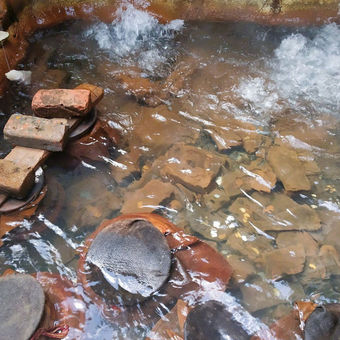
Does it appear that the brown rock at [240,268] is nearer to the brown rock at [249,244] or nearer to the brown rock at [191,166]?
the brown rock at [249,244]

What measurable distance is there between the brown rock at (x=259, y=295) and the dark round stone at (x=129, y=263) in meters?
0.76

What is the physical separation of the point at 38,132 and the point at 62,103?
43 cm

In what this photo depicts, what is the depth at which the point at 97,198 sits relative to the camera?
3.68 metres

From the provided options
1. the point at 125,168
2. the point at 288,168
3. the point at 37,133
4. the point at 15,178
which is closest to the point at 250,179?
the point at 288,168

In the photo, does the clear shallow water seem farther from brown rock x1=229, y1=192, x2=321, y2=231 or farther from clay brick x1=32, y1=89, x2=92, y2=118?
clay brick x1=32, y1=89, x2=92, y2=118

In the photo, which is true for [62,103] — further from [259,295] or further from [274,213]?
[259,295]

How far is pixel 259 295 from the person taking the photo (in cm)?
300

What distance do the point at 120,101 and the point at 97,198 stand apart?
1.61 m

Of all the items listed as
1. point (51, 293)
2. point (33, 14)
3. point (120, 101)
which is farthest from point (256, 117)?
point (33, 14)

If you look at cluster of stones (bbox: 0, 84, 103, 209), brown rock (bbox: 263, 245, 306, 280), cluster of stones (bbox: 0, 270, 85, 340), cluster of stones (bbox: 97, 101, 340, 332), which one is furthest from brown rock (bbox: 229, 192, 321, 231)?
cluster of stones (bbox: 0, 84, 103, 209)

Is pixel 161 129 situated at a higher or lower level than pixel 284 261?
higher

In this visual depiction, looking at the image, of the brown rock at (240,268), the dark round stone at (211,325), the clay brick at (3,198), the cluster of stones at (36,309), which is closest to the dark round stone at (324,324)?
the dark round stone at (211,325)

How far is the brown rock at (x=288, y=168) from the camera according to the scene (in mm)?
3746

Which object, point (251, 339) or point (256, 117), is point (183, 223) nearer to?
point (251, 339)
